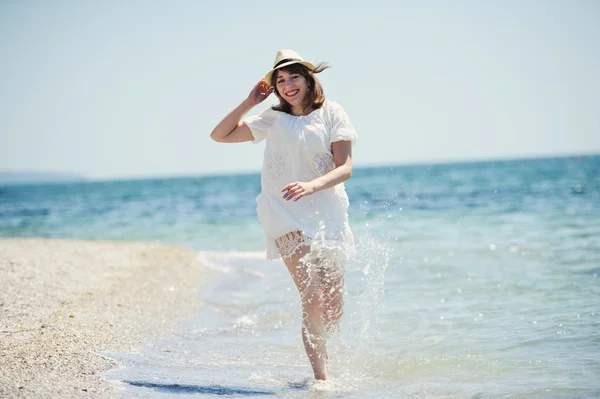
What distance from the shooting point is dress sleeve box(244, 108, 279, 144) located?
4.11 metres

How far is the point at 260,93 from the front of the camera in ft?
13.7

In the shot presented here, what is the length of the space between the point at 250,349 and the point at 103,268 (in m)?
4.92

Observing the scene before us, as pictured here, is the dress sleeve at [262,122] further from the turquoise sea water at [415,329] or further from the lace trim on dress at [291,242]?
the turquoise sea water at [415,329]

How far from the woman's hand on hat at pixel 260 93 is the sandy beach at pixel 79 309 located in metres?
1.98

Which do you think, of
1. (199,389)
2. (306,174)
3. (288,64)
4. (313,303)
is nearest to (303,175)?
(306,174)

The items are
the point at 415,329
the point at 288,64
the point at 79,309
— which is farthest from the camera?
the point at 79,309

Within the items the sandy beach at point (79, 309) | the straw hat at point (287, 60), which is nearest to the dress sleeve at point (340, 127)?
the straw hat at point (287, 60)

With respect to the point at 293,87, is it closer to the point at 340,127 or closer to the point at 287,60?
the point at 287,60

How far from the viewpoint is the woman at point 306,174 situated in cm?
395

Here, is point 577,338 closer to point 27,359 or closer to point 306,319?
point 306,319

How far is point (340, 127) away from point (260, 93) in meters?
0.61

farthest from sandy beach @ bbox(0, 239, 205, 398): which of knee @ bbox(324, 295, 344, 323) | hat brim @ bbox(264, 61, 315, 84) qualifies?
hat brim @ bbox(264, 61, 315, 84)

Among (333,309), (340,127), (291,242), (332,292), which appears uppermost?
(340,127)

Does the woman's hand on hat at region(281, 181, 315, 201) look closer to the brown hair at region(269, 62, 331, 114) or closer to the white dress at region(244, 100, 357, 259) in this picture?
the white dress at region(244, 100, 357, 259)
